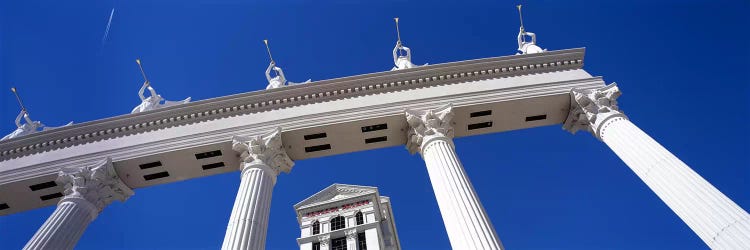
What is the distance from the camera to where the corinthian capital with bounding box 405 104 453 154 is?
30.0 m

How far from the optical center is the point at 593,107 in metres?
30.7

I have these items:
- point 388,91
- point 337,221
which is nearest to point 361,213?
point 337,221

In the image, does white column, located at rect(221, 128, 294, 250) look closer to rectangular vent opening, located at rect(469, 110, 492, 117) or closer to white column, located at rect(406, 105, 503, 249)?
white column, located at rect(406, 105, 503, 249)

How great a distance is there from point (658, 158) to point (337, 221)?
65.7 meters

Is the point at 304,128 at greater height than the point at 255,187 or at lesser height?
greater

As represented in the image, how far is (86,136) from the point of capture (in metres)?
34.2

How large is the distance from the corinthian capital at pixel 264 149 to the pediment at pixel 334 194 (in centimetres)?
5674

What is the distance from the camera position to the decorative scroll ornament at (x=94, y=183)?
29984 mm

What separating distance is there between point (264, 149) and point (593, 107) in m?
21.3

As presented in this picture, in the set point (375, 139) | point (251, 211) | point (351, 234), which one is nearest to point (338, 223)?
point (351, 234)

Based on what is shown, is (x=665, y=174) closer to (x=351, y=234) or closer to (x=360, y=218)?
(x=351, y=234)

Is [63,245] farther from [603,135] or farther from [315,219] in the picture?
[315,219]

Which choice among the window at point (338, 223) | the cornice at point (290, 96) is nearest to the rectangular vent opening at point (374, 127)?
the cornice at point (290, 96)

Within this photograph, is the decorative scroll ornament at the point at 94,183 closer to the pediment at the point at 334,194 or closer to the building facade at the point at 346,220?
the building facade at the point at 346,220
